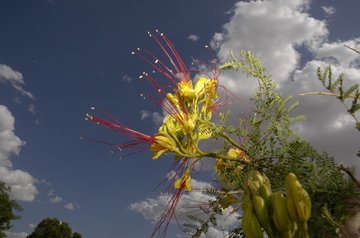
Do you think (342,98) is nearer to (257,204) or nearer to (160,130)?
(257,204)

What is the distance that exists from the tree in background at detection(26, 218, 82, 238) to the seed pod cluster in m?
30.5

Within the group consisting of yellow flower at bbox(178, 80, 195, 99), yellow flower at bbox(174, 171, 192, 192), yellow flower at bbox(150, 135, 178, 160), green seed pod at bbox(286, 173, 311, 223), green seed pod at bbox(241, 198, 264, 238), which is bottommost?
green seed pod at bbox(241, 198, 264, 238)

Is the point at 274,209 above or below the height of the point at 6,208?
below

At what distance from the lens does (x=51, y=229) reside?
28.1 metres

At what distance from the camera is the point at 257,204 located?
0.91 meters

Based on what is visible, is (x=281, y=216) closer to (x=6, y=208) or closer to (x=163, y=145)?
(x=163, y=145)

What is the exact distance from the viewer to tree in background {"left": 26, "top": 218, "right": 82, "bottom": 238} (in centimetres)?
2803

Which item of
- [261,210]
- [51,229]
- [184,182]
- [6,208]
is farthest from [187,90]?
[51,229]

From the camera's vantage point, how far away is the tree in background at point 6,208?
68.0 feet

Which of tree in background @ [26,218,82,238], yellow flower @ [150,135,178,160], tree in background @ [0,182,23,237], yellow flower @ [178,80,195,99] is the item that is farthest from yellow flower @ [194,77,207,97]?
tree in background @ [26,218,82,238]

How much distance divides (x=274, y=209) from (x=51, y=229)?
30.8 m

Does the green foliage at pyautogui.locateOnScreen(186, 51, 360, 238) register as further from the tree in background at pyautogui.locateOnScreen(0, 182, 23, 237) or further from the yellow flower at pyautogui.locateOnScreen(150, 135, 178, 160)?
the tree in background at pyautogui.locateOnScreen(0, 182, 23, 237)

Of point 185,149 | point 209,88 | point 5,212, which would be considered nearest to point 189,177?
point 185,149

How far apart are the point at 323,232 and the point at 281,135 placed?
0.43 metres
